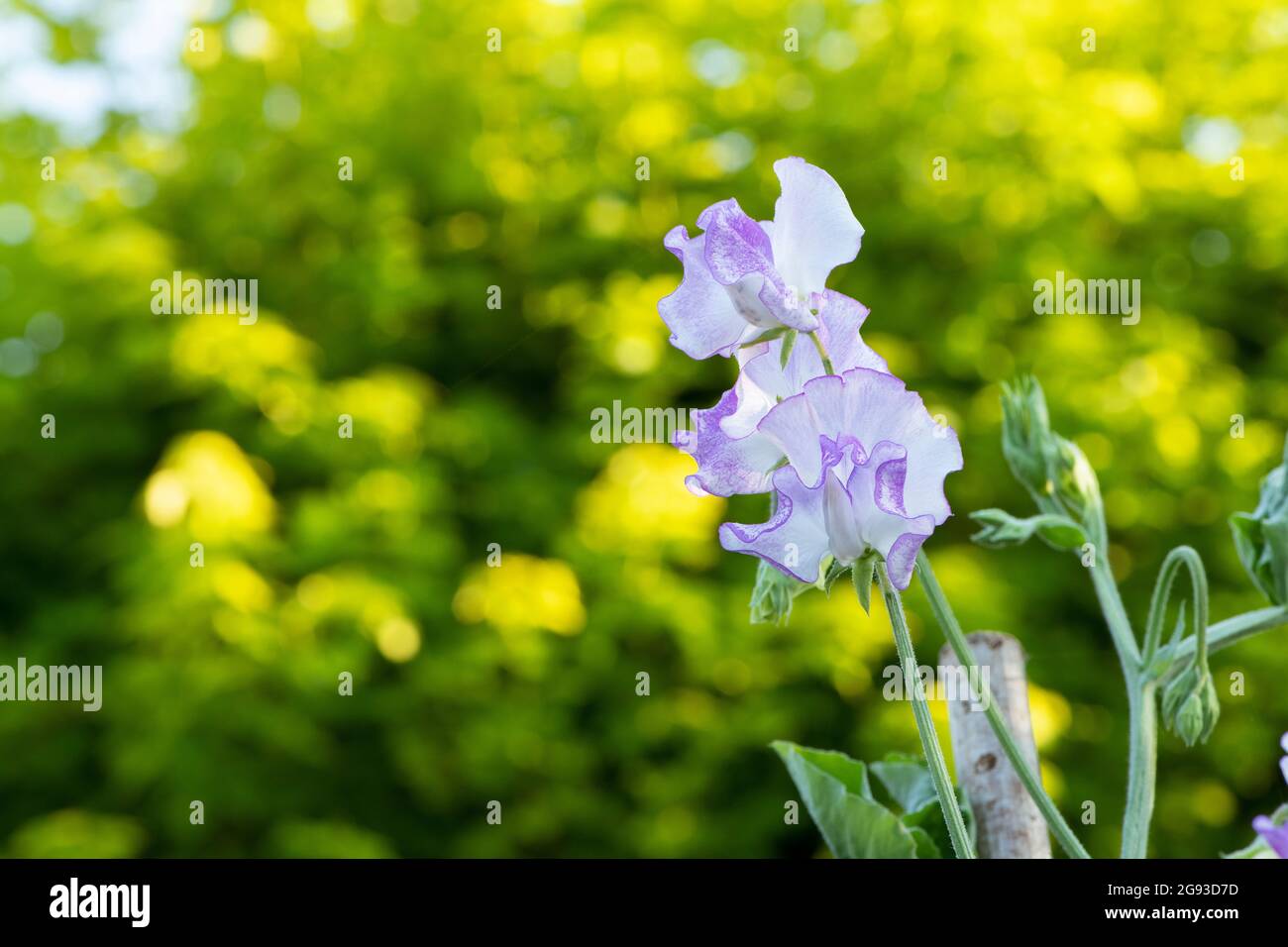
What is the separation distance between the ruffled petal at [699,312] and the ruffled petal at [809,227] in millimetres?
26

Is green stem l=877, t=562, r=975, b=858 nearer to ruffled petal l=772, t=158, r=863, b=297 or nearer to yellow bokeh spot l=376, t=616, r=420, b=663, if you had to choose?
ruffled petal l=772, t=158, r=863, b=297

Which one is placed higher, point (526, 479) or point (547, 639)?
point (526, 479)

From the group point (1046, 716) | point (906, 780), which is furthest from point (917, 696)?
point (1046, 716)

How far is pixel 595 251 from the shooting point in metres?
3.32

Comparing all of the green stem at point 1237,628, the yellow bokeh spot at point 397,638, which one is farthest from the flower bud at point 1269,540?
the yellow bokeh spot at point 397,638

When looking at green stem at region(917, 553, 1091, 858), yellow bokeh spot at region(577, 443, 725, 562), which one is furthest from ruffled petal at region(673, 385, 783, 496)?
yellow bokeh spot at region(577, 443, 725, 562)

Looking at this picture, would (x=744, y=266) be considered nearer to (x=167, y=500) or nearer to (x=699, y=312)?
(x=699, y=312)

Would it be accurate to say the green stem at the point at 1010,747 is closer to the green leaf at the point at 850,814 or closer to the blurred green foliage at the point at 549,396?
the green leaf at the point at 850,814

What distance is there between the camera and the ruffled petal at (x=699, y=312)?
20.4 inches

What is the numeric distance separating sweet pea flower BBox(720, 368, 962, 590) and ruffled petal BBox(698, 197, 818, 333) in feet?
0.13

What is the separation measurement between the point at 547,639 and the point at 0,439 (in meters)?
1.54

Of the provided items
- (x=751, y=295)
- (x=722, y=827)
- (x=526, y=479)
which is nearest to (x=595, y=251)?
(x=526, y=479)

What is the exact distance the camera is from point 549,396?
3537 mm

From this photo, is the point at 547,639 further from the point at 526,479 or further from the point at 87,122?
the point at 87,122
